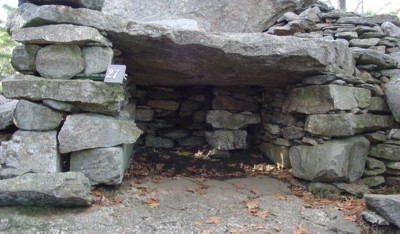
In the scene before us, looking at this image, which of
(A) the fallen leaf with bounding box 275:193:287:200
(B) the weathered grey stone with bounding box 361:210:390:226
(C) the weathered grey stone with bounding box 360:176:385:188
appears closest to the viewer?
(B) the weathered grey stone with bounding box 361:210:390:226

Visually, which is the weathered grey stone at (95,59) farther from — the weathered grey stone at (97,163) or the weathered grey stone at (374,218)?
the weathered grey stone at (374,218)

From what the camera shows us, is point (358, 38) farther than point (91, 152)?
Yes

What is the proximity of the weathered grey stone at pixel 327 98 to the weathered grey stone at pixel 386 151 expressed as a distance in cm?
60

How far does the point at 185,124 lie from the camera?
5.76 meters

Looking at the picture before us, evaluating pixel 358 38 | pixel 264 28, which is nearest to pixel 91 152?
pixel 264 28

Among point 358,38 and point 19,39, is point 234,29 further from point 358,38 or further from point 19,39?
point 19,39

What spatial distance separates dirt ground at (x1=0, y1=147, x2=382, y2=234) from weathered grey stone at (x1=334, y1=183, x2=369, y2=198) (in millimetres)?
192

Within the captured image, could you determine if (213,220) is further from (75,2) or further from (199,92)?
(199,92)

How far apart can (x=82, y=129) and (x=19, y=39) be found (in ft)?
3.37

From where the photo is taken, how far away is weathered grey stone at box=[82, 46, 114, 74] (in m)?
3.22

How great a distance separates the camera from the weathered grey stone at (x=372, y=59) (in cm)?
428

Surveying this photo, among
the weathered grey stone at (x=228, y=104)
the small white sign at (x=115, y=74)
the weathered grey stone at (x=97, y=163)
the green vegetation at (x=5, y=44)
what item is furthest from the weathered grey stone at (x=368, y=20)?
the green vegetation at (x=5, y=44)

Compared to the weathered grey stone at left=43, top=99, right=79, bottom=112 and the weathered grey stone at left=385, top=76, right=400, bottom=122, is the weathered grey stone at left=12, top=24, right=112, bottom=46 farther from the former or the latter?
the weathered grey stone at left=385, top=76, right=400, bottom=122

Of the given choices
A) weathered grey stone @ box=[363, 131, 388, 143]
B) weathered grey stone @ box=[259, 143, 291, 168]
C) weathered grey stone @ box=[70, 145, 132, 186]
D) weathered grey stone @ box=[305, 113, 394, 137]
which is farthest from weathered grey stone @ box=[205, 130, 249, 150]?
weathered grey stone @ box=[70, 145, 132, 186]
